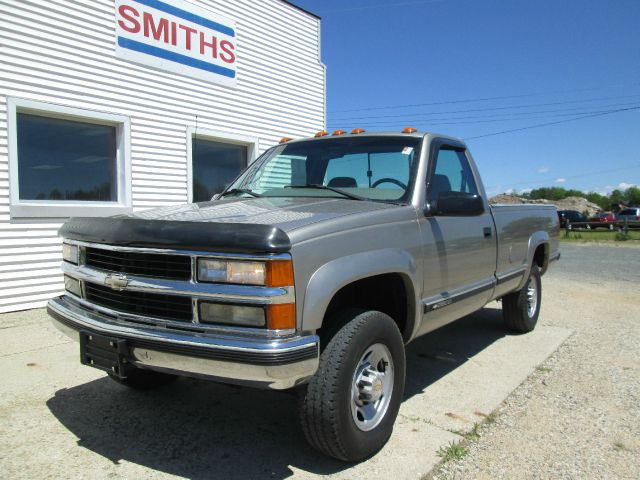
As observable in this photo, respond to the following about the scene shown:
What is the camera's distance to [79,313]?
292 centimetres

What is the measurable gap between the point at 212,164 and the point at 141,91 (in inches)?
72.5

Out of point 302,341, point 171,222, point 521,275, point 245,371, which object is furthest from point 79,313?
point 521,275

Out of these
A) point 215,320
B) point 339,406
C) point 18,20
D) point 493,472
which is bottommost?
point 493,472

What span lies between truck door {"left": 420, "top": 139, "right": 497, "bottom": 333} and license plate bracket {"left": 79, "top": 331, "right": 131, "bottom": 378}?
5.97 ft

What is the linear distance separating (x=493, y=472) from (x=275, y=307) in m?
1.55

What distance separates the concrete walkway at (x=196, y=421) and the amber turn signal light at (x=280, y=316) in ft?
3.01

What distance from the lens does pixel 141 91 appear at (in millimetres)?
7699

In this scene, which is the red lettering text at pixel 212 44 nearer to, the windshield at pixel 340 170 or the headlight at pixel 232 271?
the windshield at pixel 340 170

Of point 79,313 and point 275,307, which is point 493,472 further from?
point 79,313

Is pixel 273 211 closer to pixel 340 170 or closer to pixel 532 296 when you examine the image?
pixel 340 170

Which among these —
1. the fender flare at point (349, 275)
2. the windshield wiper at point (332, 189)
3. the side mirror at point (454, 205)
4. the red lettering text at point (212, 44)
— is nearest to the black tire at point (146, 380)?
the windshield wiper at point (332, 189)

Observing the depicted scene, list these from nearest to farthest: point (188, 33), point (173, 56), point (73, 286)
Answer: point (73, 286) → point (173, 56) → point (188, 33)

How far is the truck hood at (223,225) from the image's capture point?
90.0 inches

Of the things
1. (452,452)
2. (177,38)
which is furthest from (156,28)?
(452,452)
